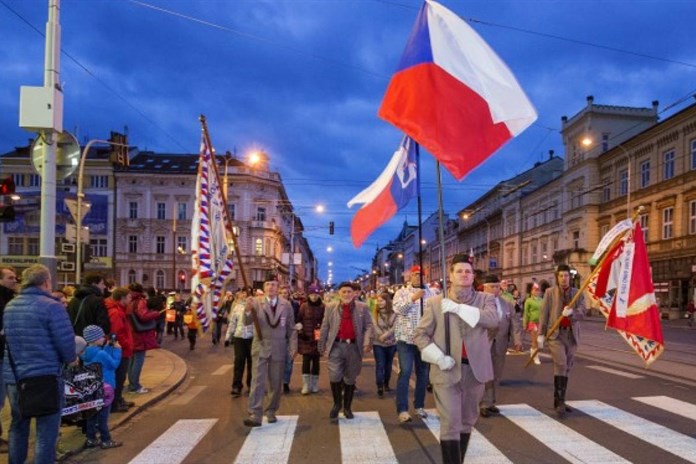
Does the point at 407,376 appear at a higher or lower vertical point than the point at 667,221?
lower

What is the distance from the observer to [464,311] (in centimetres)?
507

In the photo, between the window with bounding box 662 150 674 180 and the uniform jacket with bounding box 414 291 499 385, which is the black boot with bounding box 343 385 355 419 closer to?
the uniform jacket with bounding box 414 291 499 385

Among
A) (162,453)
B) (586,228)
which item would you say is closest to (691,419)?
(162,453)

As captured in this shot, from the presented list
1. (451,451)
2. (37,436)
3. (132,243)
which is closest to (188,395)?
(37,436)

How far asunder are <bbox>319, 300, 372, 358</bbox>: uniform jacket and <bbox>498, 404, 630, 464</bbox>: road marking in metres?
2.11

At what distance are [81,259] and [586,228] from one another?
42.9m

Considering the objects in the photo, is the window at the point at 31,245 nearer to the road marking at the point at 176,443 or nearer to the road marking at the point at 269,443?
the road marking at the point at 176,443

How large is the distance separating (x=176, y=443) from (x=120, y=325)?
2223 millimetres

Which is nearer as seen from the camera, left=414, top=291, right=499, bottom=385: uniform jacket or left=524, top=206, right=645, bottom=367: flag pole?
left=414, top=291, right=499, bottom=385: uniform jacket

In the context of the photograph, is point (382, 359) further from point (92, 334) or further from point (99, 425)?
point (92, 334)

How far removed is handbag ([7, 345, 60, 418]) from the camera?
4.98 meters

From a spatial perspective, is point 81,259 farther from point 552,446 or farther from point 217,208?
point 552,446

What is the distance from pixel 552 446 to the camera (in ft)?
21.6

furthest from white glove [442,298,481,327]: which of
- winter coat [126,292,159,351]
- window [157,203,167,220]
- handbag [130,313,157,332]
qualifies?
window [157,203,167,220]
